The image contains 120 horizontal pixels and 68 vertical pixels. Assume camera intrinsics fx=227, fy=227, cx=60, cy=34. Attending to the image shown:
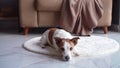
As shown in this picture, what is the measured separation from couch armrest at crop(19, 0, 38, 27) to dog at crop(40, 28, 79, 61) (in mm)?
584

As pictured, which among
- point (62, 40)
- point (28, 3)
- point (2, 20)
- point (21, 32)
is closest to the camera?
point (62, 40)

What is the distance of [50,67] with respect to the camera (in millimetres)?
1809

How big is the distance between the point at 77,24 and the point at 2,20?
1.26 meters

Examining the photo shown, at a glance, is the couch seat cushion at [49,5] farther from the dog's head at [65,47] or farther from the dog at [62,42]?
the dog's head at [65,47]

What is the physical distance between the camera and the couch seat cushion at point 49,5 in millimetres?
2703

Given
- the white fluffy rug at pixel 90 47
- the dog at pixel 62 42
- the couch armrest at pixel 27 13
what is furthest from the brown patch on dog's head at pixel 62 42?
the couch armrest at pixel 27 13

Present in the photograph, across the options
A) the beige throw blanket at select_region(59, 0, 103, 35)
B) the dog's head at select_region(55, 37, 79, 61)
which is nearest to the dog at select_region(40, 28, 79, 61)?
the dog's head at select_region(55, 37, 79, 61)

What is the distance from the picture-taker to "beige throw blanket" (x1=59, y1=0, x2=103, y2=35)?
8.96 feet

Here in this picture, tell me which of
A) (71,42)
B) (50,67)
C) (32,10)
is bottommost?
(50,67)

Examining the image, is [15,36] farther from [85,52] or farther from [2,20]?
[85,52]

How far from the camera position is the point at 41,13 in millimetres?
2809

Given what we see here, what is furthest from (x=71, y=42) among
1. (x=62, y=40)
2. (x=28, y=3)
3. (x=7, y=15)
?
(x=7, y=15)

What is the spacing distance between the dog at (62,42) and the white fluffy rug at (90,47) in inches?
2.3

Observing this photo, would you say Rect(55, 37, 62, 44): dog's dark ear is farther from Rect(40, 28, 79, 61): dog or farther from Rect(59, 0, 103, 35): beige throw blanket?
Rect(59, 0, 103, 35): beige throw blanket
